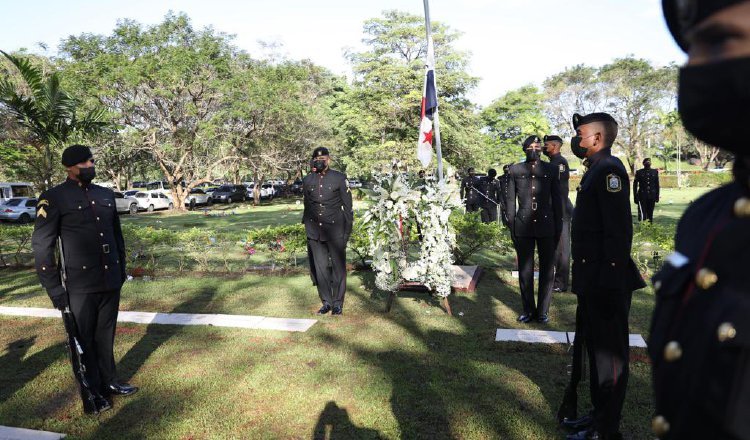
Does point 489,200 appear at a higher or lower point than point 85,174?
lower

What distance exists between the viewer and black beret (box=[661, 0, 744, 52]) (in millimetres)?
1066

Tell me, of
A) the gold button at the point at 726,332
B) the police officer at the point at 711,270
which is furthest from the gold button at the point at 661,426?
the gold button at the point at 726,332

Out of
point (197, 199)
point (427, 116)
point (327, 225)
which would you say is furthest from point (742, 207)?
point (197, 199)

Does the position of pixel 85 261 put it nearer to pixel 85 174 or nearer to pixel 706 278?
pixel 85 174

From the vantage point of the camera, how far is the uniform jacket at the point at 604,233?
140 inches

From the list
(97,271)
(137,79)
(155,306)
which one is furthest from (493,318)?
(137,79)

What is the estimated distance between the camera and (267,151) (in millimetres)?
37406

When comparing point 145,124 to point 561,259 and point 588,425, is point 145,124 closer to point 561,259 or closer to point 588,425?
point 561,259

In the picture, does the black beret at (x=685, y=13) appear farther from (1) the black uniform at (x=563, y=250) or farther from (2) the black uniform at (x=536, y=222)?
(1) the black uniform at (x=563, y=250)

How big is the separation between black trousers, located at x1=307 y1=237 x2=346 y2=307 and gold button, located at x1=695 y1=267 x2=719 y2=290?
6.25 m

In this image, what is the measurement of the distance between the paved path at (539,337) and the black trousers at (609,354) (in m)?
2.06

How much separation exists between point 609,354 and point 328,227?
4.41 meters

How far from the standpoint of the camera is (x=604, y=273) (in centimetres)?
357

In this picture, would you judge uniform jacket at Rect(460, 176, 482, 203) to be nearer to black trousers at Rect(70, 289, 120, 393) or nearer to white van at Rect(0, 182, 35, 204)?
black trousers at Rect(70, 289, 120, 393)
